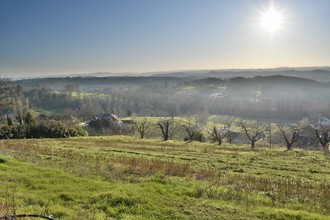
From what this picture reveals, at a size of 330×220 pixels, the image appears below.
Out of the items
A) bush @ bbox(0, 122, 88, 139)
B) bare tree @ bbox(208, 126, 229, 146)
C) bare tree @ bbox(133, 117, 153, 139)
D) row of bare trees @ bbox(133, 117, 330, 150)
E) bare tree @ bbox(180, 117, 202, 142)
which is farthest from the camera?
bare tree @ bbox(133, 117, 153, 139)

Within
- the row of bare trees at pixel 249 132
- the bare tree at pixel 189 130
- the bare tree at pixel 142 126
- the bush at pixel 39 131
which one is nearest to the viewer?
the bush at pixel 39 131

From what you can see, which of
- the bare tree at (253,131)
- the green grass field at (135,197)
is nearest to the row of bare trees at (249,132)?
the bare tree at (253,131)

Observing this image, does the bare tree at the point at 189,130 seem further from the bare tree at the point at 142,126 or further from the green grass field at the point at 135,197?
the green grass field at the point at 135,197

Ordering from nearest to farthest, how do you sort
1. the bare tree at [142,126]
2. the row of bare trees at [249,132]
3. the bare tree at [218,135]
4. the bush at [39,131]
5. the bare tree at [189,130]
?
the bush at [39,131], the row of bare trees at [249,132], the bare tree at [218,135], the bare tree at [189,130], the bare tree at [142,126]

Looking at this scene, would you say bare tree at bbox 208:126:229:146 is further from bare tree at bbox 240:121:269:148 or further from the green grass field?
the green grass field

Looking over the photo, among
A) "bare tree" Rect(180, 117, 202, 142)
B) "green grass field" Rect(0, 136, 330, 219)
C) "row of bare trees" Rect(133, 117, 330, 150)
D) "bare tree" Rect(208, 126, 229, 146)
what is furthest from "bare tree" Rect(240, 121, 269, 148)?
"green grass field" Rect(0, 136, 330, 219)


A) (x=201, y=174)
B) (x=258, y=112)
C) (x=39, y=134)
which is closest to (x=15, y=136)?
(x=39, y=134)

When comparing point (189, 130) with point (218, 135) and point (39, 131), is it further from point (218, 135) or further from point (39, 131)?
point (39, 131)

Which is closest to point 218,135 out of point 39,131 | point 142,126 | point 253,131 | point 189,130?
point 253,131

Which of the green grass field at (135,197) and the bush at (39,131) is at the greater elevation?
the green grass field at (135,197)

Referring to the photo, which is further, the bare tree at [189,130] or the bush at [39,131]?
the bare tree at [189,130]

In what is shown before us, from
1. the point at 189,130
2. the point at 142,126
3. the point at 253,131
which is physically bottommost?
the point at 189,130

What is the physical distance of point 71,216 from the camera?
18.8ft

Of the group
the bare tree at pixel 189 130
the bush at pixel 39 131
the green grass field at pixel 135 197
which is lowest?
the bare tree at pixel 189 130
